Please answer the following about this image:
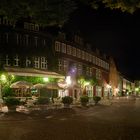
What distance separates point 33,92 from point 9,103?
26.7m

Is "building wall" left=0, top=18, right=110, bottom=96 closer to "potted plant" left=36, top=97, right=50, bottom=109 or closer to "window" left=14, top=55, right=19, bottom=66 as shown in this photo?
"window" left=14, top=55, right=19, bottom=66

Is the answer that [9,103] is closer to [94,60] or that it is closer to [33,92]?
[33,92]

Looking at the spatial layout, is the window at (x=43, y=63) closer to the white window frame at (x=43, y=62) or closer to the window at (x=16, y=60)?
the white window frame at (x=43, y=62)

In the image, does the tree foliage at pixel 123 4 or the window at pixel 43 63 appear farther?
the window at pixel 43 63

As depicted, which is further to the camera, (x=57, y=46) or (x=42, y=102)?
(x=57, y=46)

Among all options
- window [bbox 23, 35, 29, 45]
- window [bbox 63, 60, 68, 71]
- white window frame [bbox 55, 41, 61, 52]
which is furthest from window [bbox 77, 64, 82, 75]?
window [bbox 23, 35, 29, 45]

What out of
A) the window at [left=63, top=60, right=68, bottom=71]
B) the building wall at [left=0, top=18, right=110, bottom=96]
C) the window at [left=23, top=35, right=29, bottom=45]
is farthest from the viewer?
the window at [left=63, top=60, right=68, bottom=71]

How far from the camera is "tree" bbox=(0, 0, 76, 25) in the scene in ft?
36.4

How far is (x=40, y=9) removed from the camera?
1124cm

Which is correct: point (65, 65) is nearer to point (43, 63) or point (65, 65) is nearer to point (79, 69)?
point (43, 63)

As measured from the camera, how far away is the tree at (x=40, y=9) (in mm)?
11086

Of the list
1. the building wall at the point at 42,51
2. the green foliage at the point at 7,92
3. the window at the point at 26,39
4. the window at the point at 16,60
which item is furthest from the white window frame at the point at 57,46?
the green foliage at the point at 7,92

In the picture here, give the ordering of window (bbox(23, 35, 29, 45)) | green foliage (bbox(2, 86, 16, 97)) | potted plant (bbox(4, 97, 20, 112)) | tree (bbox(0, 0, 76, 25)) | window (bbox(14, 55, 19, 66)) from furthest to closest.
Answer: window (bbox(23, 35, 29, 45)) → window (bbox(14, 55, 19, 66)) → green foliage (bbox(2, 86, 16, 97)) → potted plant (bbox(4, 97, 20, 112)) → tree (bbox(0, 0, 76, 25))

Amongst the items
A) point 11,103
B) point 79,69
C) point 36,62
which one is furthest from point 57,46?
point 11,103
